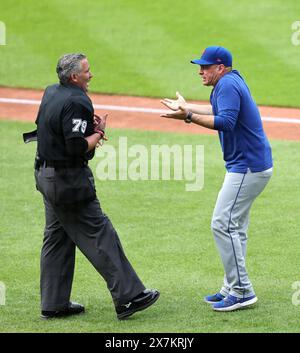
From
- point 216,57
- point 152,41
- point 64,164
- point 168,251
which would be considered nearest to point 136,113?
point 152,41

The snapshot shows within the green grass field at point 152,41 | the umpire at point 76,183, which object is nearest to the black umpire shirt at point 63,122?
the umpire at point 76,183

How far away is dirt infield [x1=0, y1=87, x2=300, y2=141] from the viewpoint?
12961 millimetres

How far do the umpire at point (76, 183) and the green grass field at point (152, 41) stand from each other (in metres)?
7.86

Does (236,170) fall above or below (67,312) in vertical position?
above

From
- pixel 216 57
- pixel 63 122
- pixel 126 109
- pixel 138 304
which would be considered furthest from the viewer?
pixel 126 109

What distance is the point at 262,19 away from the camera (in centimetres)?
1756

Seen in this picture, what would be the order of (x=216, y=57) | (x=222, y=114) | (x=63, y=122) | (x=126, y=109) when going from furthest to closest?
(x=126, y=109) < (x=216, y=57) < (x=222, y=114) < (x=63, y=122)

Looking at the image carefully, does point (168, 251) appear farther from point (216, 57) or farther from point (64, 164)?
point (216, 57)

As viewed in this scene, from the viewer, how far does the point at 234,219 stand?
7.12 meters

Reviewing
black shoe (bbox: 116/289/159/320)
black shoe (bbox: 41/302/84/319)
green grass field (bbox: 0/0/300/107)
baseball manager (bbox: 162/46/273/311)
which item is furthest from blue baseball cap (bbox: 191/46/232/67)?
green grass field (bbox: 0/0/300/107)

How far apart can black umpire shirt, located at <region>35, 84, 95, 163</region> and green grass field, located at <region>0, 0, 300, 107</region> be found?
7.91 meters

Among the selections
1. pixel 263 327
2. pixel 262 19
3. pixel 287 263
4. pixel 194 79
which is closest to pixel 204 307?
pixel 263 327

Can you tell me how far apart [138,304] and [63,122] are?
1.44m

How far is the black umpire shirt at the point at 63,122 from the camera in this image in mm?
6738
